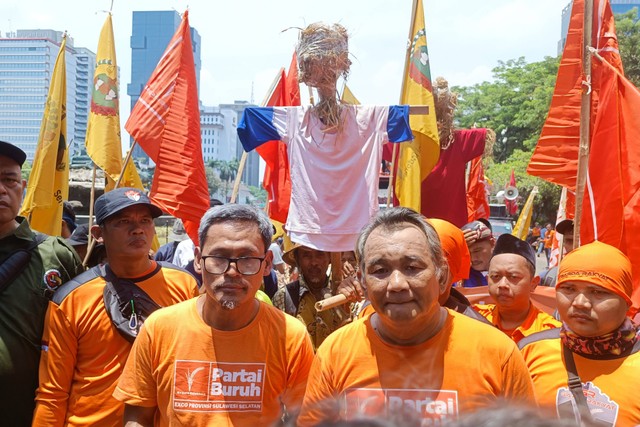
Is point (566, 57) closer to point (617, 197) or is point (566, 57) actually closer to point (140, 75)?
point (617, 197)

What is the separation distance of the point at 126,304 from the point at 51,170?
3467 millimetres

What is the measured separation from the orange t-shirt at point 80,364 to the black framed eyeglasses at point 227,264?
65cm

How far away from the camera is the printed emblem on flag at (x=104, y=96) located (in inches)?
249

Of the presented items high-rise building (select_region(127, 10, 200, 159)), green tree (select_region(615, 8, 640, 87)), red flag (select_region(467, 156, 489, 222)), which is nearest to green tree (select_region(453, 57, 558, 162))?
green tree (select_region(615, 8, 640, 87))

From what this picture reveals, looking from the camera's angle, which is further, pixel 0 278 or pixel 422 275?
pixel 0 278

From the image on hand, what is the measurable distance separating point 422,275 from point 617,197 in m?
1.95

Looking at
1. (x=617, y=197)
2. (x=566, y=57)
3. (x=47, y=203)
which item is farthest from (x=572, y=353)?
(x=47, y=203)

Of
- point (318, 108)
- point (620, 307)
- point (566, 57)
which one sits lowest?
point (620, 307)

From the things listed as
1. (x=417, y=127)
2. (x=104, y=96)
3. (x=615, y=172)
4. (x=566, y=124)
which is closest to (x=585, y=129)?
(x=615, y=172)

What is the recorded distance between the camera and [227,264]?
2.38m

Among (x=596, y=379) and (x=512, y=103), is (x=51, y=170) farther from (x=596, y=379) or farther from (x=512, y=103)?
(x=512, y=103)

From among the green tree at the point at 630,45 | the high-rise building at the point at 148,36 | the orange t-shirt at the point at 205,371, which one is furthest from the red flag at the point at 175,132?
the high-rise building at the point at 148,36

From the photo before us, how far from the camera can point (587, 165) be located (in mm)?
3719

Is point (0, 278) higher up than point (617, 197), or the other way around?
point (617, 197)
